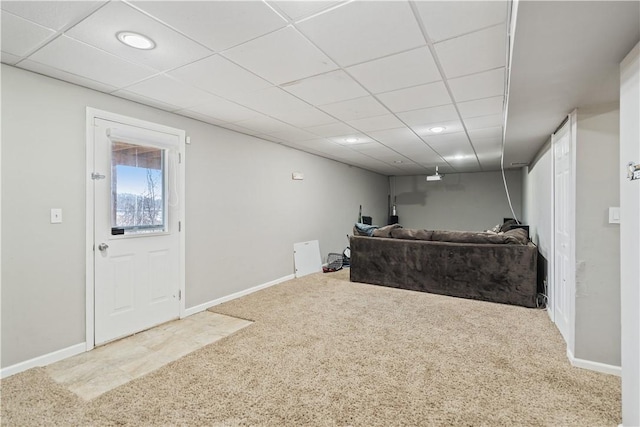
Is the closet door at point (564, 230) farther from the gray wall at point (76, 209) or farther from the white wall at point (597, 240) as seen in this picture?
the gray wall at point (76, 209)

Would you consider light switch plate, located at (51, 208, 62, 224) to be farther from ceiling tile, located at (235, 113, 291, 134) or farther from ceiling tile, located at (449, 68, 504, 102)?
ceiling tile, located at (449, 68, 504, 102)

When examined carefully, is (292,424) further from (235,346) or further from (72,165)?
(72,165)

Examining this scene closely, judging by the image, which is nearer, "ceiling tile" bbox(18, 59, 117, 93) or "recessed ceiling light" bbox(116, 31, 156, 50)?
"recessed ceiling light" bbox(116, 31, 156, 50)

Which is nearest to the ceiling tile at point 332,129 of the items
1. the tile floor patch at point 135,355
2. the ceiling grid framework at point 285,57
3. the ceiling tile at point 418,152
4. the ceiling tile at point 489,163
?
the ceiling grid framework at point 285,57

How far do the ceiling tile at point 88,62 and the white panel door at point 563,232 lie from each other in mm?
3595

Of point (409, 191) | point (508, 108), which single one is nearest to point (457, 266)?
point (508, 108)

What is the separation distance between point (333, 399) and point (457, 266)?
3.00 meters

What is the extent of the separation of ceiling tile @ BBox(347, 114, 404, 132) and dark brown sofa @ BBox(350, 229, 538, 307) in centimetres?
174

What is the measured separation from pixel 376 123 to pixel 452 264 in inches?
88.8

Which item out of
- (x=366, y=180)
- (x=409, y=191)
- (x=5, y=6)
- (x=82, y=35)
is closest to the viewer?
(x=5, y=6)

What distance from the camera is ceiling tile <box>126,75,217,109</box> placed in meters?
2.62

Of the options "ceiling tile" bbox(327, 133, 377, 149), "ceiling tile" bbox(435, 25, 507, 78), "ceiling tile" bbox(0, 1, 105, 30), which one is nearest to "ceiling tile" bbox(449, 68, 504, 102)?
"ceiling tile" bbox(435, 25, 507, 78)

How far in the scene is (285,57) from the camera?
218 centimetres

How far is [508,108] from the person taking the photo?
256cm
